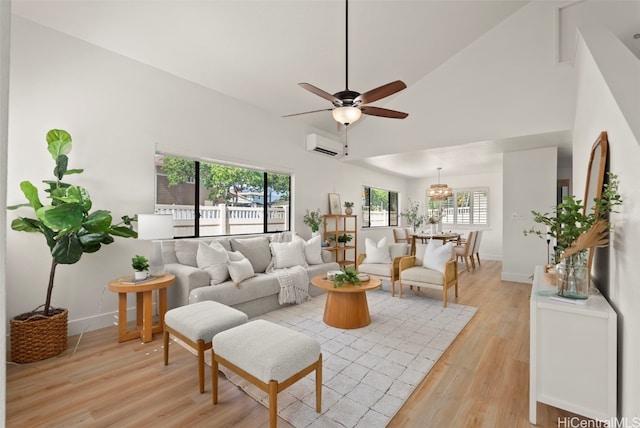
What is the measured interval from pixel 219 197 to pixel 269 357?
135 inches

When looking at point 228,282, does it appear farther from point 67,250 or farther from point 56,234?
point 56,234

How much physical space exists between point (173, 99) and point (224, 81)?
0.75m

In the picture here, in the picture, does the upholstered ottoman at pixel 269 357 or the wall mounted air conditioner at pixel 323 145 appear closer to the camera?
the upholstered ottoman at pixel 269 357

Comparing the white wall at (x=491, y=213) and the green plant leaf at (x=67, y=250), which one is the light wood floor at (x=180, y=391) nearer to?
the green plant leaf at (x=67, y=250)

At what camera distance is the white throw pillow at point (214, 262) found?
3371 millimetres

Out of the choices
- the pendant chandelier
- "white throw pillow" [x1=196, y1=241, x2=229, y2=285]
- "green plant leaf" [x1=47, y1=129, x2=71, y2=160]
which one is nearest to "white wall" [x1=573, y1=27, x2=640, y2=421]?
"white throw pillow" [x1=196, y1=241, x2=229, y2=285]

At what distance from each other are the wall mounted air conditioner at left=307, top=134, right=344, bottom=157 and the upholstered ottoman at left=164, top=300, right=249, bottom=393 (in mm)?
4024

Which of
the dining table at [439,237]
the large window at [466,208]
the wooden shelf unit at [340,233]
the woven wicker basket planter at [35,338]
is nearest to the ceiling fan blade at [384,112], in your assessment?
the wooden shelf unit at [340,233]

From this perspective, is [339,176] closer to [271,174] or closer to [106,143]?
[271,174]

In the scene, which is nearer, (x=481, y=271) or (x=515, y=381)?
(x=515, y=381)

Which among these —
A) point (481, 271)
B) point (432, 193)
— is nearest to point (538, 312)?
point (481, 271)

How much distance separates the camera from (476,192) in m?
8.45

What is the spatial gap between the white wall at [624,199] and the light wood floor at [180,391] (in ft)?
2.16

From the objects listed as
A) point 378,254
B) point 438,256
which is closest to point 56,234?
point 378,254
